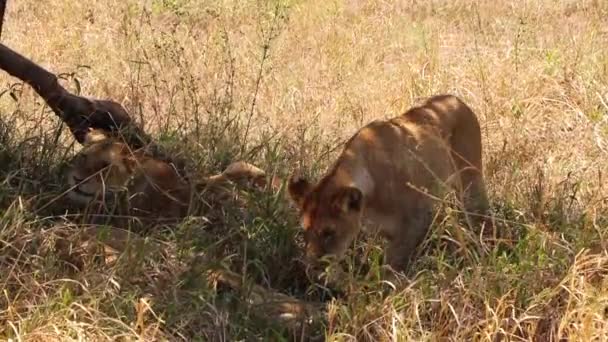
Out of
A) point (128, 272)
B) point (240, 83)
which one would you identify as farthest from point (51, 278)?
point (240, 83)

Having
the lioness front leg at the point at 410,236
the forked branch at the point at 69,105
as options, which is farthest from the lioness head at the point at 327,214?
the forked branch at the point at 69,105

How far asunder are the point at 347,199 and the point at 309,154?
4.56ft

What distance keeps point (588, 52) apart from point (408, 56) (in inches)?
64.1

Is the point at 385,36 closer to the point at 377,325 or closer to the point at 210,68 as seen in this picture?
the point at 210,68

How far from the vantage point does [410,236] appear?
17.4ft

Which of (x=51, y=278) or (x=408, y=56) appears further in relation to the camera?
(x=408, y=56)

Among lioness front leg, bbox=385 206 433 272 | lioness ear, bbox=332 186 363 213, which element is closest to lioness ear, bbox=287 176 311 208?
lioness ear, bbox=332 186 363 213

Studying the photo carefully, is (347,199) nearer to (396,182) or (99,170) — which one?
(396,182)

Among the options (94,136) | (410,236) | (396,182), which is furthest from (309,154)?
(94,136)

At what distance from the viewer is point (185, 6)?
11086mm

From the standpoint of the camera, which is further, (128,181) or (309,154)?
(309,154)

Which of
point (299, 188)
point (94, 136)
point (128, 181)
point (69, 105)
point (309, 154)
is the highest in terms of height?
point (69, 105)

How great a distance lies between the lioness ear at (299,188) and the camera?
509cm

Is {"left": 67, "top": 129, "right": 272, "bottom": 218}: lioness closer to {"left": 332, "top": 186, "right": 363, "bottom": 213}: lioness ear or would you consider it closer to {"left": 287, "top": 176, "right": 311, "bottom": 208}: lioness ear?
{"left": 287, "top": 176, "right": 311, "bottom": 208}: lioness ear
